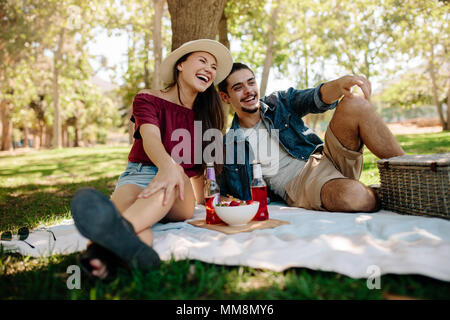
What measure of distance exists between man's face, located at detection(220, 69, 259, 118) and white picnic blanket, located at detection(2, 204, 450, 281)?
4.44 ft

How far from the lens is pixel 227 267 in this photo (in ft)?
6.35

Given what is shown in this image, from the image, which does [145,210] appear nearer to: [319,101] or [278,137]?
[278,137]

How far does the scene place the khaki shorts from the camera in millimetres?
3226

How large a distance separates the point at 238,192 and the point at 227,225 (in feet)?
3.62

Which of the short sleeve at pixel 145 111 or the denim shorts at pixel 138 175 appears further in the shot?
the denim shorts at pixel 138 175

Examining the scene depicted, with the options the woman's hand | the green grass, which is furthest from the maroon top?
the green grass

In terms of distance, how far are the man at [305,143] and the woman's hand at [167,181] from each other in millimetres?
1444

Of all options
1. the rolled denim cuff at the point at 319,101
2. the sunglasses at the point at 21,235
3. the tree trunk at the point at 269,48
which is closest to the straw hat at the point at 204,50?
the rolled denim cuff at the point at 319,101

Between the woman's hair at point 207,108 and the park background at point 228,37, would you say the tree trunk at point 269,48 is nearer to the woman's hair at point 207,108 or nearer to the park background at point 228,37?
the park background at point 228,37

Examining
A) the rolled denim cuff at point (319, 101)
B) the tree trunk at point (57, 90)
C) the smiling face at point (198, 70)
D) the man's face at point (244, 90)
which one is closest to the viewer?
the smiling face at point (198, 70)

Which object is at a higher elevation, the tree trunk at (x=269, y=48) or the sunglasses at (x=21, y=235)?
the tree trunk at (x=269, y=48)

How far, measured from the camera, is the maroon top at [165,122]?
2.91 meters

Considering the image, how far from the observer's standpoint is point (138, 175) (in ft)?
9.73

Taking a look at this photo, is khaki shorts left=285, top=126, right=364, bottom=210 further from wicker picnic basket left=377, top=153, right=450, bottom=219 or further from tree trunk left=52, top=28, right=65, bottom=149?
tree trunk left=52, top=28, right=65, bottom=149
